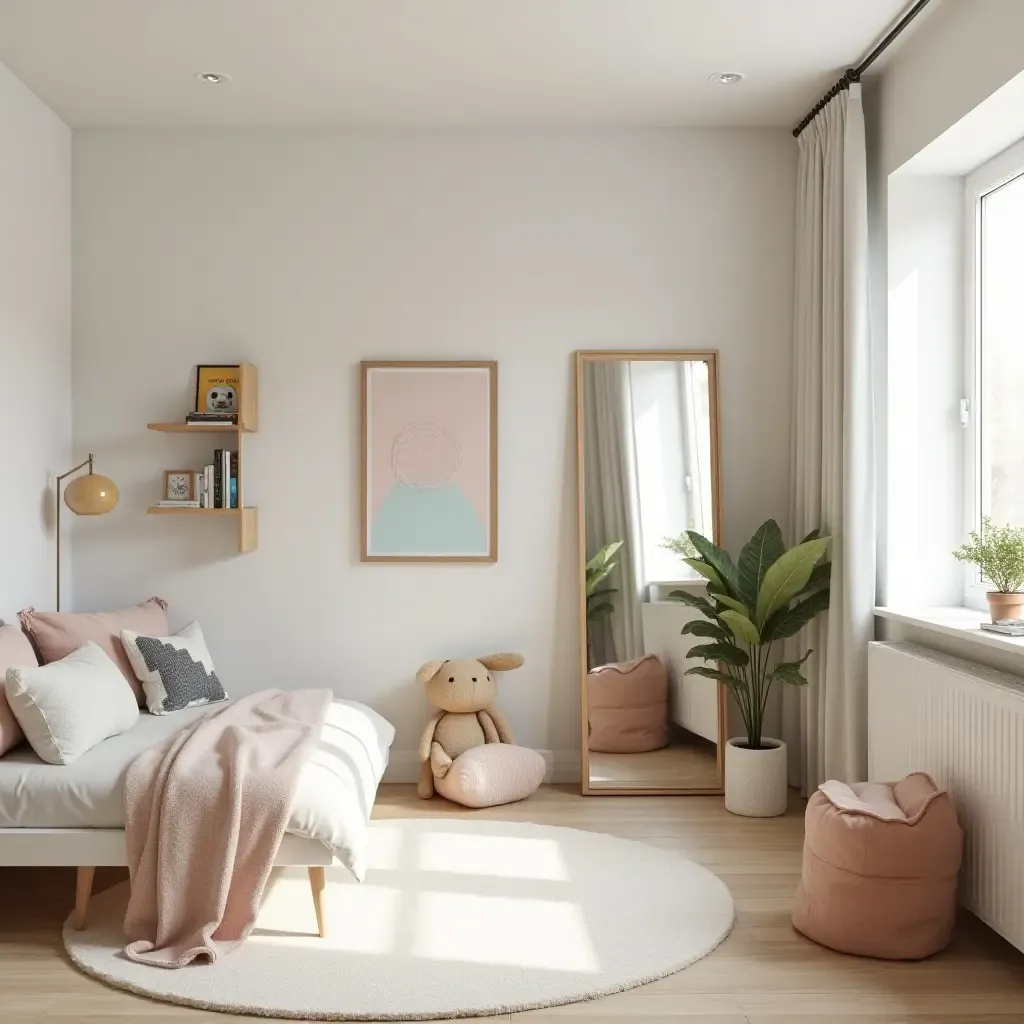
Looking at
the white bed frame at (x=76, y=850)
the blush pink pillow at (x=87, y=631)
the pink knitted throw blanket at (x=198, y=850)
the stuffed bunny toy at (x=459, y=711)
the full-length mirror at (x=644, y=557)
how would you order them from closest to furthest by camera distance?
the pink knitted throw blanket at (x=198, y=850)
the white bed frame at (x=76, y=850)
the blush pink pillow at (x=87, y=631)
the stuffed bunny toy at (x=459, y=711)
the full-length mirror at (x=644, y=557)

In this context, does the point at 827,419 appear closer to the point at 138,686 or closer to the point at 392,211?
the point at 392,211

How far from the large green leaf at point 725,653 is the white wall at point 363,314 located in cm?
67

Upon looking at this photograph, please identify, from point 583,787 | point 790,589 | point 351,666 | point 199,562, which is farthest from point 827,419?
point 199,562

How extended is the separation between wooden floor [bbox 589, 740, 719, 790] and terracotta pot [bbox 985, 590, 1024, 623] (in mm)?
1627

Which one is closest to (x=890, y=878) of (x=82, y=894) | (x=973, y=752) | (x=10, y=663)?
(x=973, y=752)

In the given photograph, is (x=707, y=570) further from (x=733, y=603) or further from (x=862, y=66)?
(x=862, y=66)

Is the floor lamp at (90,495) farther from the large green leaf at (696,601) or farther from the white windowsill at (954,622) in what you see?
the white windowsill at (954,622)

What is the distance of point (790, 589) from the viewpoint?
3.96 meters

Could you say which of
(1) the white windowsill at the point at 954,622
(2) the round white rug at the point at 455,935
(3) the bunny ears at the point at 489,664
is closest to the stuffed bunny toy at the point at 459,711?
(3) the bunny ears at the point at 489,664

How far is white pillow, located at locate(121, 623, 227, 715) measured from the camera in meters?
3.80

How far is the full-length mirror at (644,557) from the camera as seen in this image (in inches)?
173

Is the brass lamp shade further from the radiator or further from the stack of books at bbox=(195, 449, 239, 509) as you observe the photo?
the radiator

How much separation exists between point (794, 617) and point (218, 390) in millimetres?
2440

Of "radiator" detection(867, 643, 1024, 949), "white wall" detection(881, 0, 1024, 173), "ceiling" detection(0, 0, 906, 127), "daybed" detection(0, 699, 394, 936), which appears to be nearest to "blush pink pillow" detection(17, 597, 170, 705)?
"daybed" detection(0, 699, 394, 936)
